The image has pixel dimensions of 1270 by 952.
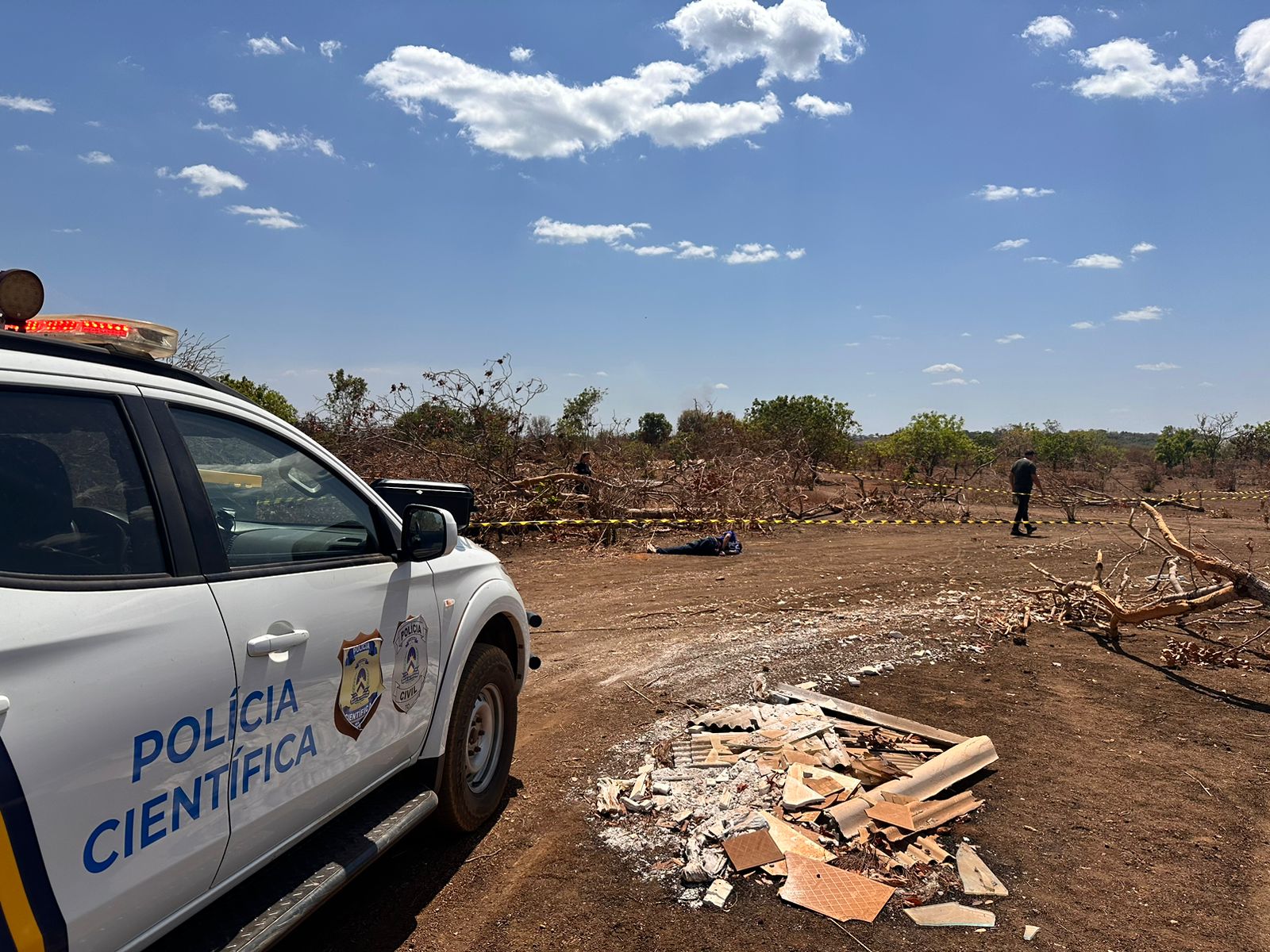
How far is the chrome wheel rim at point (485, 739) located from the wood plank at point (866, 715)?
2.49m

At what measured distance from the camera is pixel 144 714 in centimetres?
186

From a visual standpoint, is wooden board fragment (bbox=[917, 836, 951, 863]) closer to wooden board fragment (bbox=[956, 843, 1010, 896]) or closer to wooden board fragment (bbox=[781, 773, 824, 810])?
wooden board fragment (bbox=[956, 843, 1010, 896])

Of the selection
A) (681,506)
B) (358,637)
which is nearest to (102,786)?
(358,637)

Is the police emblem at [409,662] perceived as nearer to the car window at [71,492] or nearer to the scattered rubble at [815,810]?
the car window at [71,492]

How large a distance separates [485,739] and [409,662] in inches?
42.6

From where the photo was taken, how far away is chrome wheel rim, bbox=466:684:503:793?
152 inches

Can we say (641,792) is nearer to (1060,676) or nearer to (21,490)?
(21,490)

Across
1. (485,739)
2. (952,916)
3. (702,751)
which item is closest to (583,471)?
(702,751)

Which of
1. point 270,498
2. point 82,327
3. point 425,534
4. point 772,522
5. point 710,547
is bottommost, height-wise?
point 710,547

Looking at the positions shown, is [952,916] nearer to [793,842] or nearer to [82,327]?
[793,842]

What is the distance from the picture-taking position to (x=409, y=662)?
10.2ft

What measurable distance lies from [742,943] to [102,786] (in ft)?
7.88

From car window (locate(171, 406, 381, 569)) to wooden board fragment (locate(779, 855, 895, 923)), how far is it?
2322mm

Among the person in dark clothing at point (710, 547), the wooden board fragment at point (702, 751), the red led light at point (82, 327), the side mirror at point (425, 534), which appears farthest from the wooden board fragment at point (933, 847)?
the person in dark clothing at point (710, 547)
